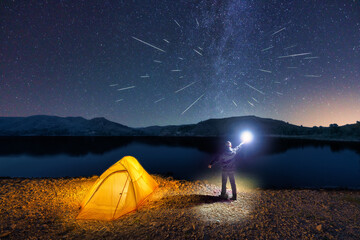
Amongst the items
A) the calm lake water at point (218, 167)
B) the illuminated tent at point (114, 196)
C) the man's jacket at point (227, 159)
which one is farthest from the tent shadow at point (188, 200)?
the calm lake water at point (218, 167)

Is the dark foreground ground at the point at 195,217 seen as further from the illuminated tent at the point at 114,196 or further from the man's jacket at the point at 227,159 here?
the man's jacket at the point at 227,159

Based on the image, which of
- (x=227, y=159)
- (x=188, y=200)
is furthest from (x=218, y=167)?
(x=227, y=159)

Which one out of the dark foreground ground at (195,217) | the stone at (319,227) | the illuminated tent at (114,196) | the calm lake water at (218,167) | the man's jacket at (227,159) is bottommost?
the calm lake water at (218,167)

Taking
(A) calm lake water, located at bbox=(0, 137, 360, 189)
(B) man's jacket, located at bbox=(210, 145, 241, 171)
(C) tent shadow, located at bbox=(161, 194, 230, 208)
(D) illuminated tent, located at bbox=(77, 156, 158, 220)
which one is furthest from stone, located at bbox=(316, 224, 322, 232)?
(A) calm lake water, located at bbox=(0, 137, 360, 189)

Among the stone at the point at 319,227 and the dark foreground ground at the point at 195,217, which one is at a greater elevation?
the stone at the point at 319,227

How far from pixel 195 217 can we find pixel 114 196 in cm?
367

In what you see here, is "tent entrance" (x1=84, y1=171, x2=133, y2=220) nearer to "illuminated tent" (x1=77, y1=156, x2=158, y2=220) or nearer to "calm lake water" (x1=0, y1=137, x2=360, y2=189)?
"illuminated tent" (x1=77, y1=156, x2=158, y2=220)

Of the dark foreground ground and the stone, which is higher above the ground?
the stone

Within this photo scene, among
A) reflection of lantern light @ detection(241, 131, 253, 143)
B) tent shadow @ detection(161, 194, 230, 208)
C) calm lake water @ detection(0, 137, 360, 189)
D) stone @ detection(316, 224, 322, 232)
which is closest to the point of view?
stone @ detection(316, 224, 322, 232)

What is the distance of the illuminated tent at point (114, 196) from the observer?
696cm

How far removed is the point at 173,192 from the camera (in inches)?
383

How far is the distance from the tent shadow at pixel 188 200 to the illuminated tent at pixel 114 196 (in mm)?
1360

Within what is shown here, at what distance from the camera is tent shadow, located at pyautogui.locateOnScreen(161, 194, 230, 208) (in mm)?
7824

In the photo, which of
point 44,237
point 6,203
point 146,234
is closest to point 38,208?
point 6,203
